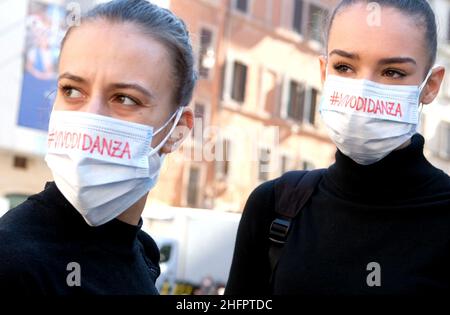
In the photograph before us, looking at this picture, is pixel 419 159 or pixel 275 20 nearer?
pixel 419 159

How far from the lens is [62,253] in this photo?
168cm

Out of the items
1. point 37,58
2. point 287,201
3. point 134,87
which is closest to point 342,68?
point 287,201

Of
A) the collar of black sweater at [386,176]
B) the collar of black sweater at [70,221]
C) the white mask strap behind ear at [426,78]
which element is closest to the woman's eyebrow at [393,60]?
the white mask strap behind ear at [426,78]

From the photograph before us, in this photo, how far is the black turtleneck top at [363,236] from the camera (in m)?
1.94

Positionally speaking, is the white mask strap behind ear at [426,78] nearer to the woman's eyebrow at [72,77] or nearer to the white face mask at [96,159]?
the white face mask at [96,159]

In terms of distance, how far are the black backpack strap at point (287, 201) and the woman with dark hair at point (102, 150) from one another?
33 centimetres

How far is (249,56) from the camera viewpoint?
14.6m

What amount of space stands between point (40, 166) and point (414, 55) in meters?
15.9

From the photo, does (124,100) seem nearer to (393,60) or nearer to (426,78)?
(393,60)

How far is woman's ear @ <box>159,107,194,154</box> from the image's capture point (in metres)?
1.95

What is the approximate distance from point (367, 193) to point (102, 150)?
0.63 m
